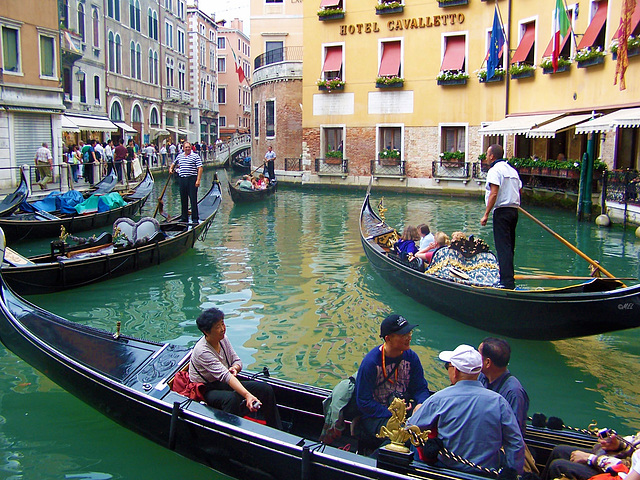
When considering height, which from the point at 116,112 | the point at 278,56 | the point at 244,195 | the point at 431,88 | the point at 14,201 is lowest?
the point at 244,195

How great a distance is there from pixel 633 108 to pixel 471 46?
6.45 meters

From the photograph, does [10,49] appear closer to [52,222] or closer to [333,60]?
[52,222]

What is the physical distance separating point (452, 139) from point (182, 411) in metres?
14.0

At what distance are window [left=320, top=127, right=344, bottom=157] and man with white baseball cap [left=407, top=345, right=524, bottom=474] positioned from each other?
50.7 ft

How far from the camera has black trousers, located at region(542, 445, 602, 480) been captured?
2.01m

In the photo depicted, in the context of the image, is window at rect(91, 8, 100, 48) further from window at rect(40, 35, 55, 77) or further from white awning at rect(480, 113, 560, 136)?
white awning at rect(480, 113, 560, 136)

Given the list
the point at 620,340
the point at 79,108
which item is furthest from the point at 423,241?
the point at 79,108

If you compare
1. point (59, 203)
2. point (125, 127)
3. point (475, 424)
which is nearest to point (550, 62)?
point (59, 203)

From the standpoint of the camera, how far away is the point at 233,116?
132 ft

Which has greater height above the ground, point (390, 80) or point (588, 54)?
point (390, 80)

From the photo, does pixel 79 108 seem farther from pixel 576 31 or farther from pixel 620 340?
pixel 620 340

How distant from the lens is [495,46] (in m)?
12.9

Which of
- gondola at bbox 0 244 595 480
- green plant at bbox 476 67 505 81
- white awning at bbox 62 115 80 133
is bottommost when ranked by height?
gondola at bbox 0 244 595 480

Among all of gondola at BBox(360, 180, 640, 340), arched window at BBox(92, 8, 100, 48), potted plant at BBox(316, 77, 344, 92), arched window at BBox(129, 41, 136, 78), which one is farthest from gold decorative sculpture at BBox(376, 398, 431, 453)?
arched window at BBox(129, 41, 136, 78)
